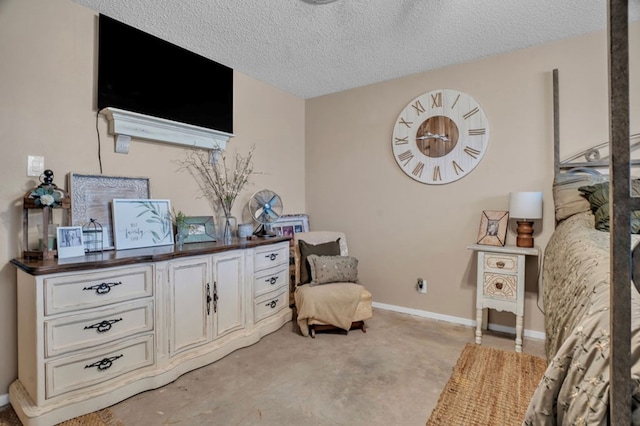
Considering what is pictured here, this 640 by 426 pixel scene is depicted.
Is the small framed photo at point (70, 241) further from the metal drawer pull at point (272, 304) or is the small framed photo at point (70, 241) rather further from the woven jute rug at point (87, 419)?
the metal drawer pull at point (272, 304)

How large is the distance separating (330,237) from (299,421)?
77.4 inches

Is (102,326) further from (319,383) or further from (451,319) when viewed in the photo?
(451,319)

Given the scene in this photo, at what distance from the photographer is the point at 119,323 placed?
1.93 m

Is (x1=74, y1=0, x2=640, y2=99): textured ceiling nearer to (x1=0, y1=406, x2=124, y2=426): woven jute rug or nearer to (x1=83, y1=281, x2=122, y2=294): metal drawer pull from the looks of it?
(x1=83, y1=281, x2=122, y2=294): metal drawer pull

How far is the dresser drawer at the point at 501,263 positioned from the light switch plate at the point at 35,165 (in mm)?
3235

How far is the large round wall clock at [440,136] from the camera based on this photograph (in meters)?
3.04

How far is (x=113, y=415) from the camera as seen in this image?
179 centimetres

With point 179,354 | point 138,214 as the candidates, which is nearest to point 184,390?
point 179,354

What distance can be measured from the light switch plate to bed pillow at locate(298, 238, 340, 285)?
205cm

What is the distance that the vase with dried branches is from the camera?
292 cm

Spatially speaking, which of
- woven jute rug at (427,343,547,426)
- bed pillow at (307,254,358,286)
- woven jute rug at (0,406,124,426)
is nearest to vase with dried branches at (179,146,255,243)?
bed pillow at (307,254,358,286)

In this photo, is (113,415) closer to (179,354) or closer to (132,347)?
(132,347)

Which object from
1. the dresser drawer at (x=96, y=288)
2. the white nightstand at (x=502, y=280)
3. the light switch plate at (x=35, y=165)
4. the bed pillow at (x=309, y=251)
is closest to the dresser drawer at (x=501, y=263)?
the white nightstand at (x=502, y=280)

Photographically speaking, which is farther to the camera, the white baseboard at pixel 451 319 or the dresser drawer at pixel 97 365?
the white baseboard at pixel 451 319
